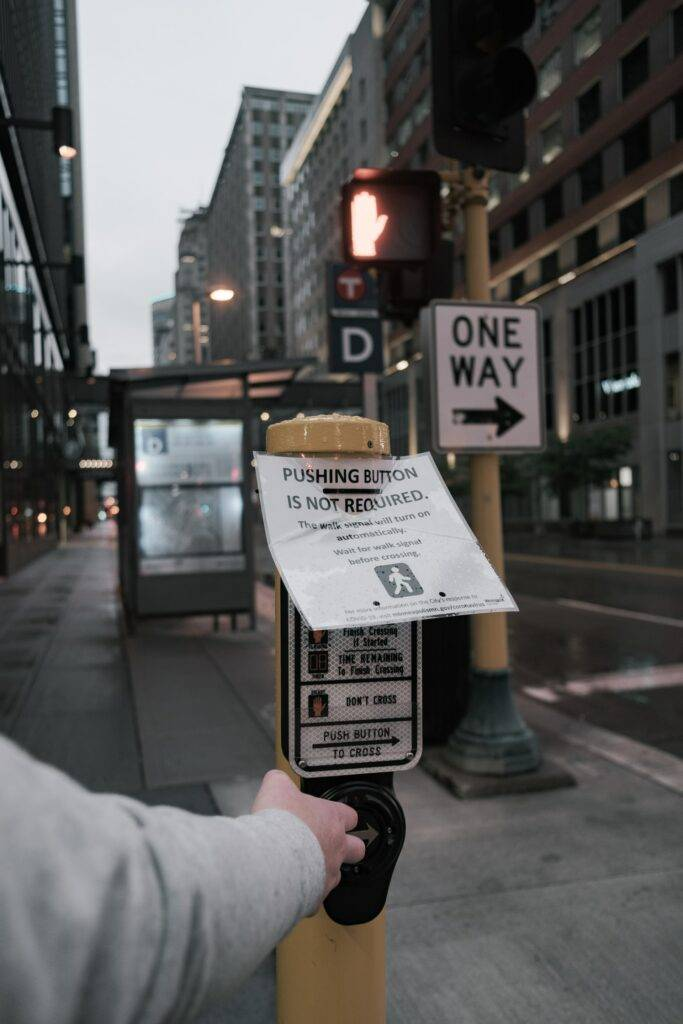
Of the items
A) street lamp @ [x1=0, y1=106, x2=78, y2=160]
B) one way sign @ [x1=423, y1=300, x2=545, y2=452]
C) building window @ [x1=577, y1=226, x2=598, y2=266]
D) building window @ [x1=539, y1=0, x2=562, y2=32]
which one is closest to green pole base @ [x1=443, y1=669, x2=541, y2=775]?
one way sign @ [x1=423, y1=300, x2=545, y2=452]

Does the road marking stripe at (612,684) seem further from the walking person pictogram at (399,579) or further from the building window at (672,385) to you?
the building window at (672,385)

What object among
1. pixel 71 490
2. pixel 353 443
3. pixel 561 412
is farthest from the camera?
pixel 71 490

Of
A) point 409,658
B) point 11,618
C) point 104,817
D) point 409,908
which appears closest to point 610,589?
point 11,618

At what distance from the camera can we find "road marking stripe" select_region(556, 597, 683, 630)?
11720 millimetres

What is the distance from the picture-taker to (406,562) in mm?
1746

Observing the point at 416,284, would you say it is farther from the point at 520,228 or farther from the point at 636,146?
the point at 520,228

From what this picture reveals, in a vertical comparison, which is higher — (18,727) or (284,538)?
(284,538)

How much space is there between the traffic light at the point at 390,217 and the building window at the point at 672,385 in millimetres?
35055

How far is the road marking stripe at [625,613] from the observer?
11.7 meters

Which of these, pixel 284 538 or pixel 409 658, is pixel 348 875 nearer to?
pixel 409 658

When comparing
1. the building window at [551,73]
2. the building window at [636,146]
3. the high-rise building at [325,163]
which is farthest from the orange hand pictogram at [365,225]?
the high-rise building at [325,163]

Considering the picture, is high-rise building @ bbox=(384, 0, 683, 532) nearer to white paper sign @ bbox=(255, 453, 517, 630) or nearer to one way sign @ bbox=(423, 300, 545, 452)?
one way sign @ bbox=(423, 300, 545, 452)

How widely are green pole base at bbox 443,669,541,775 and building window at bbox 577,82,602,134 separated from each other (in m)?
41.0

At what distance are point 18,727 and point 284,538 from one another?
5.48m
